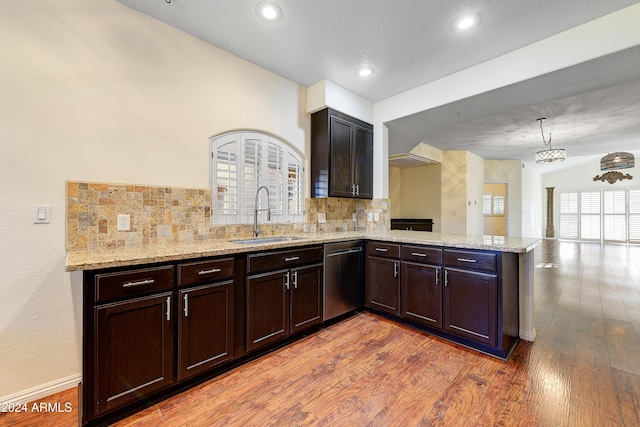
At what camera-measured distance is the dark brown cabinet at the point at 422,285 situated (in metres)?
2.56

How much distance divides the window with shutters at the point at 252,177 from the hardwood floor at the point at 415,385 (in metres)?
1.31

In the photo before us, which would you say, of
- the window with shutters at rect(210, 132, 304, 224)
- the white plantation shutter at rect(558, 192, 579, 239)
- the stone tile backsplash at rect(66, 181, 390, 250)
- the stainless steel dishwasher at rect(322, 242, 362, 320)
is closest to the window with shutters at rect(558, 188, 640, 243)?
the white plantation shutter at rect(558, 192, 579, 239)

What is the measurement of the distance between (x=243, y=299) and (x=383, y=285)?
1.53 m

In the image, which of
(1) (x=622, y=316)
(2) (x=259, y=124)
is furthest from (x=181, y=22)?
(1) (x=622, y=316)

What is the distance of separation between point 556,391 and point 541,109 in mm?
4158

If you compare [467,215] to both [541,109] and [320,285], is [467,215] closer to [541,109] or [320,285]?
[541,109]

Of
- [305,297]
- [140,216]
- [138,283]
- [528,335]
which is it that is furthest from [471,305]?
[140,216]

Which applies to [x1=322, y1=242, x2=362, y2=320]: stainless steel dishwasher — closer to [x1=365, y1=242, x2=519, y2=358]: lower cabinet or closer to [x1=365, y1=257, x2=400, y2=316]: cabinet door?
[x1=365, y1=257, x2=400, y2=316]: cabinet door

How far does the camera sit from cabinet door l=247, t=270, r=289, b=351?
214 centimetres

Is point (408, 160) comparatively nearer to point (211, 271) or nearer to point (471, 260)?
point (471, 260)

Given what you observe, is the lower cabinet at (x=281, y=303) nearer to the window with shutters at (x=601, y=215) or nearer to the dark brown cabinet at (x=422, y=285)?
the dark brown cabinet at (x=422, y=285)

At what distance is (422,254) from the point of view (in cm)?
265

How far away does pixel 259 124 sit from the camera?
2.91m

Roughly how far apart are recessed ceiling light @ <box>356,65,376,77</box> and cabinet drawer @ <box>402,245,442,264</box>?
74.6 inches
